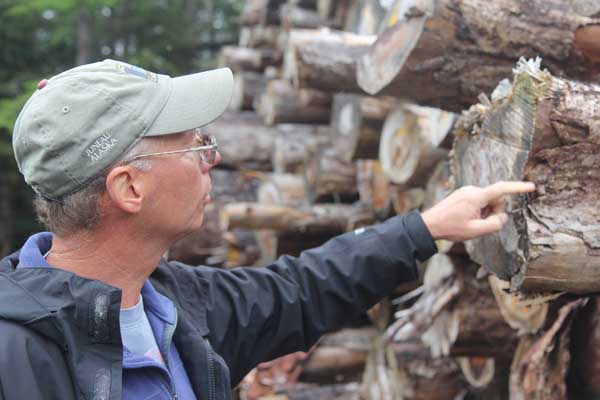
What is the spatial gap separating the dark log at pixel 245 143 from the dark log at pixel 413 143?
2.40 meters

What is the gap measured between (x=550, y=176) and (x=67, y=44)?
37.2 ft

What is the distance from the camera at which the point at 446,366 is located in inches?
150

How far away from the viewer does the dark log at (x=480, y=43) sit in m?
2.32

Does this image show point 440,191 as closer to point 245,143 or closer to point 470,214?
point 470,214

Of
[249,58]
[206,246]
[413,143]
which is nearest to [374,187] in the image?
[413,143]

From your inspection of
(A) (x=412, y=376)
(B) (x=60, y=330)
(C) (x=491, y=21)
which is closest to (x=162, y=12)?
(A) (x=412, y=376)

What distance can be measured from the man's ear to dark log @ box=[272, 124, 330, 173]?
357 cm

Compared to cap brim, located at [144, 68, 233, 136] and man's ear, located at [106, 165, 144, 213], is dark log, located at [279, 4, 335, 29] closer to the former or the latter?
cap brim, located at [144, 68, 233, 136]

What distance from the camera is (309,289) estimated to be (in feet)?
7.06

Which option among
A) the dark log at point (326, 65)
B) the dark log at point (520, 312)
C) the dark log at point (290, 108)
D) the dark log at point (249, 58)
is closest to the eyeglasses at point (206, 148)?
the dark log at point (520, 312)

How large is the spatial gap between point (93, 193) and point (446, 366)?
2.66 m

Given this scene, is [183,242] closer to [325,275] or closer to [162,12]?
[325,275]

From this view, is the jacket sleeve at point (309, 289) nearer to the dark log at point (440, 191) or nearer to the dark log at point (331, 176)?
the dark log at point (440, 191)

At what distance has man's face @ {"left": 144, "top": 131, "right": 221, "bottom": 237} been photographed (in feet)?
5.63
